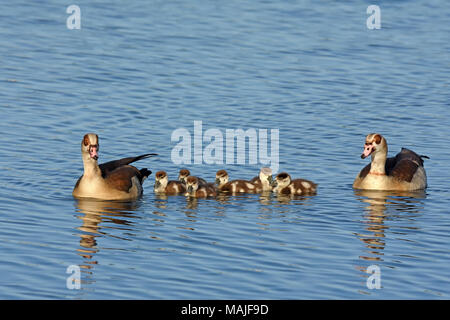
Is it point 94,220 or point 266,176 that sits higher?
point 266,176

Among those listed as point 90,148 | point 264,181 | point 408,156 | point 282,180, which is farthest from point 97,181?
point 408,156

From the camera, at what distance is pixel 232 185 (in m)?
18.0

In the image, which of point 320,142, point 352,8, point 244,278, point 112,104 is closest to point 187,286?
point 244,278

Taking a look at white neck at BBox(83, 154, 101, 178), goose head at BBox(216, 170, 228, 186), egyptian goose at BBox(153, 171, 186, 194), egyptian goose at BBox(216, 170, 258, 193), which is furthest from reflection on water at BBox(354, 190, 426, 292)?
white neck at BBox(83, 154, 101, 178)

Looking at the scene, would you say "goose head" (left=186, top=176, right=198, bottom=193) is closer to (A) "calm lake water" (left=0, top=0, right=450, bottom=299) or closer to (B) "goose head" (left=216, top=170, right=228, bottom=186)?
(A) "calm lake water" (left=0, top=0, right=450, bottom=299)

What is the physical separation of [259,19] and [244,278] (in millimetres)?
21451

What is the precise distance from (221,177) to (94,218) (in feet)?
9.60

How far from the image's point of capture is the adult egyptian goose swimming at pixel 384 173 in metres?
18.6

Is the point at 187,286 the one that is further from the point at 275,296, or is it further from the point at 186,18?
the point at 186,18

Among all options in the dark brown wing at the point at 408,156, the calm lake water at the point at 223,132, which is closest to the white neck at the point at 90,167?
the calm lake water at the point at 223,132

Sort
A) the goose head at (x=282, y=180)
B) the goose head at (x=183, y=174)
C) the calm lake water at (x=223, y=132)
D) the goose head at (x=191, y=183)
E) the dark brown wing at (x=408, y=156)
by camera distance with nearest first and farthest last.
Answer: the calm lake water at (x=223, y=132) < the goose head at (x=191, y=183) < the goose head at (x=282, y=180) < the goose head at (x=183, y=174) < the dark brown wing at (x=408, y=156)

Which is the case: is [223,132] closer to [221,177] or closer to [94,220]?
[221,177]

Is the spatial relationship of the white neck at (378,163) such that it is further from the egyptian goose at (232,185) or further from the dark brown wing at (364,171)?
the egyptian goose at (232,185)

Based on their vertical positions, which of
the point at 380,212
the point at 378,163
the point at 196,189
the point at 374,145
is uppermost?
the point at 374,145
